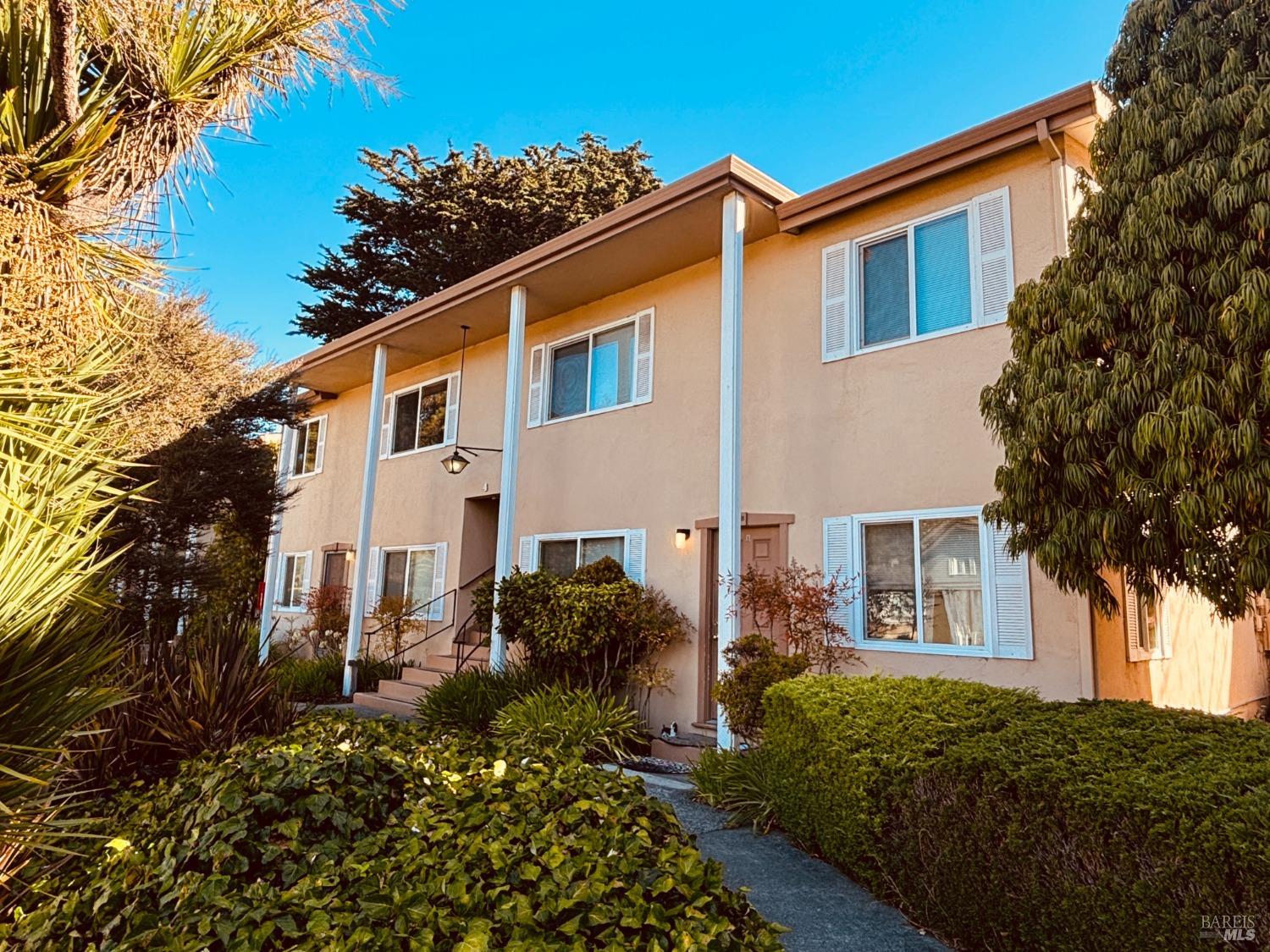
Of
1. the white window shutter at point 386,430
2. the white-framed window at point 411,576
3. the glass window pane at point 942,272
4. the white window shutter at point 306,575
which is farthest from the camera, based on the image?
the white window shutter at point 306,575

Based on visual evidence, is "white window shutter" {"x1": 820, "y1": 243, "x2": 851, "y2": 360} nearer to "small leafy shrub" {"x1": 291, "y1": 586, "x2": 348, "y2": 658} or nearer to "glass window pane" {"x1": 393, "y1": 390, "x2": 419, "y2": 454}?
"glass window pane" {"x1": 393, "y1": 390, "x2": 419, "y2": 454}

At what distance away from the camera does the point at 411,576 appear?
1490 cm

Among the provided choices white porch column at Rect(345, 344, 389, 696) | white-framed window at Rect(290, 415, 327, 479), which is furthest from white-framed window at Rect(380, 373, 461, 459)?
white-framed window at Rect(290, 415, 327, 479)

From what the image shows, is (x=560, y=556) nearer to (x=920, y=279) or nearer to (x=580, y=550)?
(x=580, y=550)

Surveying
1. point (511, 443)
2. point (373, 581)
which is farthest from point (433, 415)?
point (511, 443)

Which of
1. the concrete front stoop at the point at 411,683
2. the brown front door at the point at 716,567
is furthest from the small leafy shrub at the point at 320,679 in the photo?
the brown front door at the point at 716,567

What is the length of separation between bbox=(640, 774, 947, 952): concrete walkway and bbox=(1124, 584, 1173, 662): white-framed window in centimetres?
412

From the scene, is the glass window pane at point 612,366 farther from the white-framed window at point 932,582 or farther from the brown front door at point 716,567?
the white-framed window at point 932,582

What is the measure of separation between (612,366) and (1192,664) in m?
8.10

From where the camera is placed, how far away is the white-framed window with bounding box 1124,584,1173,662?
24.5 feet

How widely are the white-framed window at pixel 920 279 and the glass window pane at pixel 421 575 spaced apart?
8488 millimetres

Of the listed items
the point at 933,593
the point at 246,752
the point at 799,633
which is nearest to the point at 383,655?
the point at 799,633

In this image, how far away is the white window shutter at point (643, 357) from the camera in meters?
11.0

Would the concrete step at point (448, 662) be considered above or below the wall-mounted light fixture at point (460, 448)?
below
